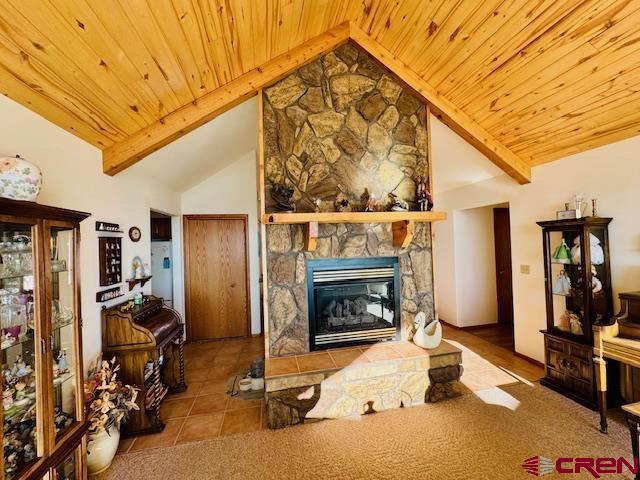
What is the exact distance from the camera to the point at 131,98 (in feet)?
6.74

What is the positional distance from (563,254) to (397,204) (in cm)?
170

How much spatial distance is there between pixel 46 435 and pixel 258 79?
2.94 m

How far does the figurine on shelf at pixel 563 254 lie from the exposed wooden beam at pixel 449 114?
926 millimetres

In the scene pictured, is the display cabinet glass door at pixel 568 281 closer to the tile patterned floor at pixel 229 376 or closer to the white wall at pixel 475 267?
the tile patterned floor at pixel 229 376

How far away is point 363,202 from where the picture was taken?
3020mm

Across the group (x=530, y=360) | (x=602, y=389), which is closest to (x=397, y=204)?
(x=602, y=389)

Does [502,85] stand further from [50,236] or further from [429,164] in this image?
[50,236]

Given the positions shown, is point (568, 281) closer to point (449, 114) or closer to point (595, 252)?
point (595, 252)

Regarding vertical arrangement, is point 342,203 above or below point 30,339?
above

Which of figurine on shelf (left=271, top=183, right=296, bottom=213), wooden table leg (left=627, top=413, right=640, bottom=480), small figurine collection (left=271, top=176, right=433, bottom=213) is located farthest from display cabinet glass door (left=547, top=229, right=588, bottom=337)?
figurine on shelf (left=271, top=183, right=296, bottom=213)

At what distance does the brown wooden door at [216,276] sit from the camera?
178 inches

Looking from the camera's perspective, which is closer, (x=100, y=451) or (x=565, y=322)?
(x=100, y=451)

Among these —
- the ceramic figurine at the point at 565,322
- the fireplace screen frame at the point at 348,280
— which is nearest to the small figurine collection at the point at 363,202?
the fireplace screen frame at the point at 348,280

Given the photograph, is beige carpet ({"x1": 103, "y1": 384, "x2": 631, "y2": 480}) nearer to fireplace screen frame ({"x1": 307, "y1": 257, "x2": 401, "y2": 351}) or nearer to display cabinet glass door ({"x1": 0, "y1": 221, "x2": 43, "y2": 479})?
fireplace screen frame ({"x1": 307, "y1": 257, "x2": 401, "y2": 351})
